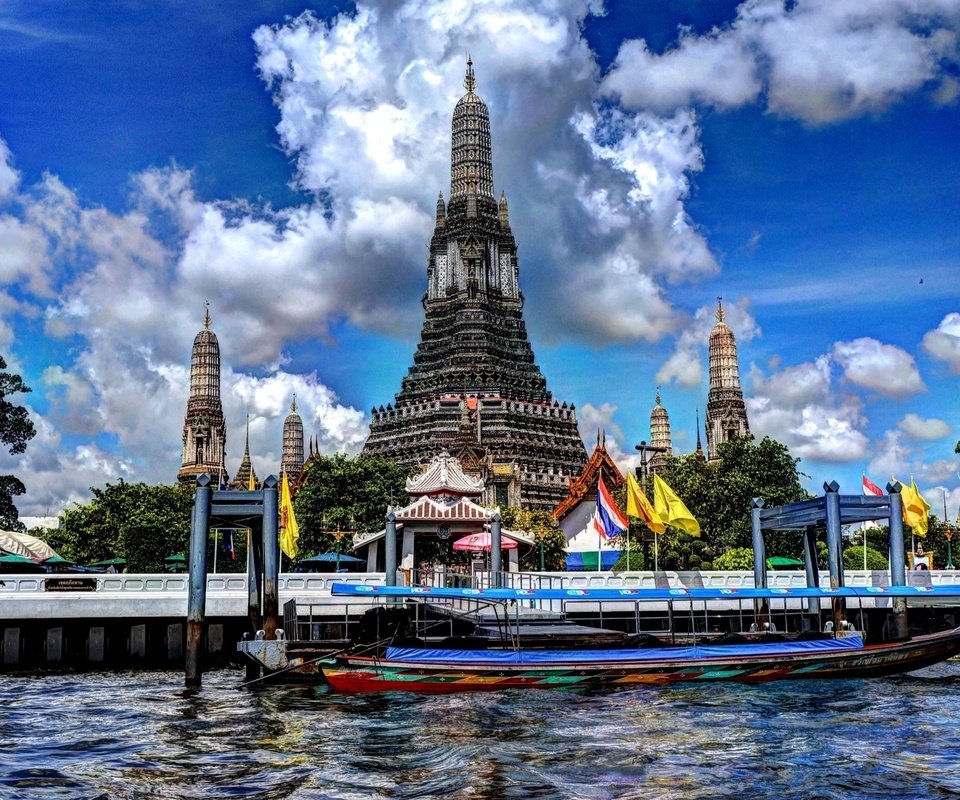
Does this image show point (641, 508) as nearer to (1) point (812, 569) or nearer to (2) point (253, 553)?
(1) point (812, 569)

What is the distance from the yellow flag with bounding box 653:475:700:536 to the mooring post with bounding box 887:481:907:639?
319 inches

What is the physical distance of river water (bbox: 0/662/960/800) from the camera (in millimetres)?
16281

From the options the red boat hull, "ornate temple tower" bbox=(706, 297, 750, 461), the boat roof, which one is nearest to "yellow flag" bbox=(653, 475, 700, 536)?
the boat roof

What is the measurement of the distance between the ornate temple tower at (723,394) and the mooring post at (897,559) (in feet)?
240

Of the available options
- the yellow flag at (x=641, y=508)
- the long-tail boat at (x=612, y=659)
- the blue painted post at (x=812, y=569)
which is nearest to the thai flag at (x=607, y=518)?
the yellow flag at (x=641, y=508)

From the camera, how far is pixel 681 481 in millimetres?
67500

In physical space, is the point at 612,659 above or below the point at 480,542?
below

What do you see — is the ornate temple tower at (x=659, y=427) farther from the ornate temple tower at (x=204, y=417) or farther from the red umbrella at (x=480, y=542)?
the red umbrella at (x=480, y=542)

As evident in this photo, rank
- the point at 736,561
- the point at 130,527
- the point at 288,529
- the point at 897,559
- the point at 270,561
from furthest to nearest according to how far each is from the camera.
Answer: the point at 130,527 → the point at 736,561 → the point at 288,529 → the point at 897,559 → the point at 270,561

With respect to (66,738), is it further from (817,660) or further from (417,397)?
(417,397)

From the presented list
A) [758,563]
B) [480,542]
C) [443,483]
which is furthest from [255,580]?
[443,483]

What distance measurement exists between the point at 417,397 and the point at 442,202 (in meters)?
22.2

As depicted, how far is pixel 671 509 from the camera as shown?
39344 mm

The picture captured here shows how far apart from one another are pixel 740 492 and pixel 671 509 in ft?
75.5
